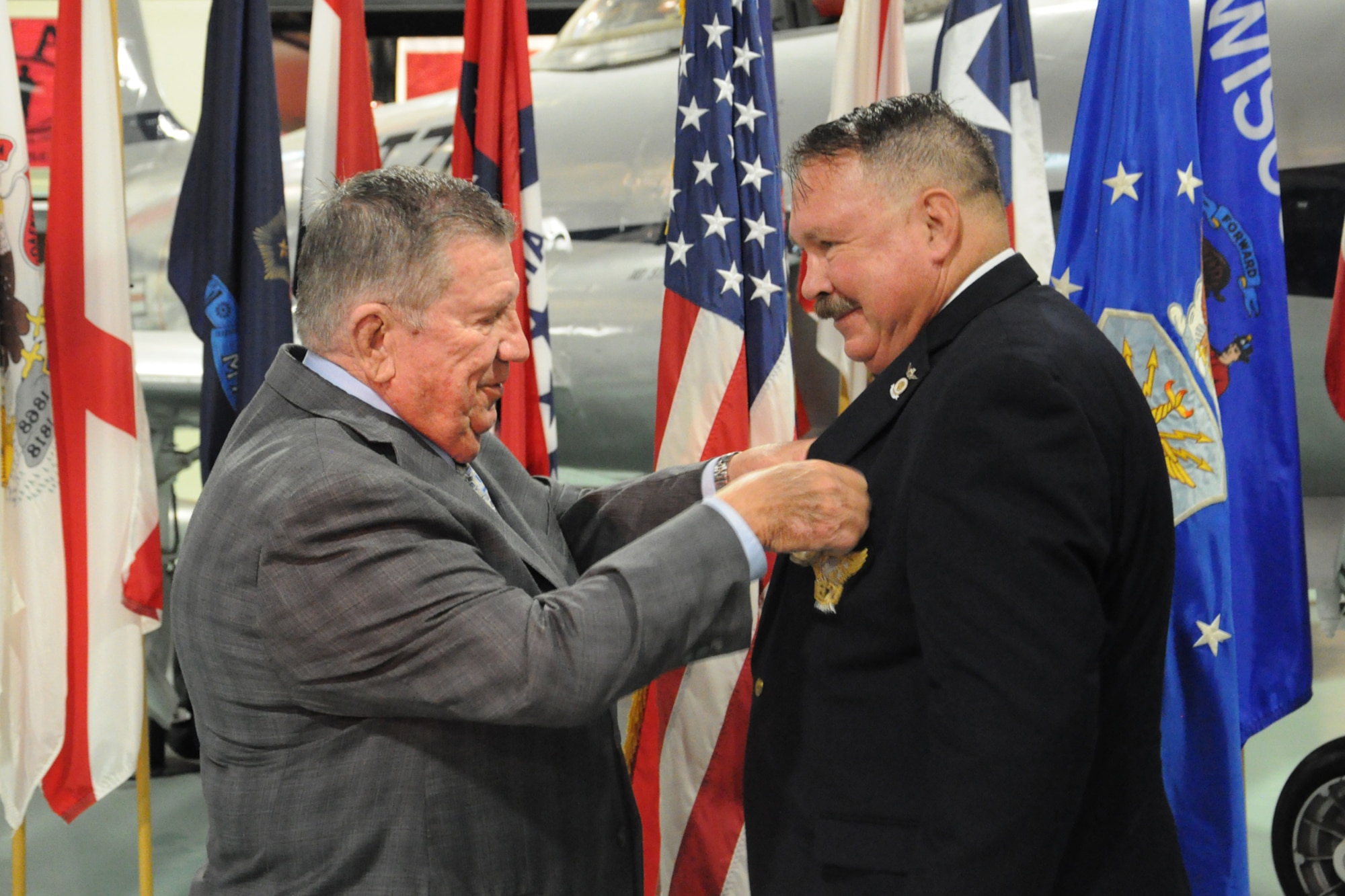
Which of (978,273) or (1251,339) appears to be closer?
(978,273)

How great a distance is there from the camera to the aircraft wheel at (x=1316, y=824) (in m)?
2.61

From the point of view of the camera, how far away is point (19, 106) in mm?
2457

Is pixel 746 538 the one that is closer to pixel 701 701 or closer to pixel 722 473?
pixel 722 473

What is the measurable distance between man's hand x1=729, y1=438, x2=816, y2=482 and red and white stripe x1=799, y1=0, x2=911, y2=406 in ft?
2.22

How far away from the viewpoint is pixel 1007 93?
2.34 meters

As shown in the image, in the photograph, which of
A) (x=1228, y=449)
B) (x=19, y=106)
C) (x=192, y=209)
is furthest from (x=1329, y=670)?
(x=19, y=106)

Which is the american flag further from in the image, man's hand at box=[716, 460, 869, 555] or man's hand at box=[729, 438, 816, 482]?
man's hand at box=[716, 460, 869, 555]

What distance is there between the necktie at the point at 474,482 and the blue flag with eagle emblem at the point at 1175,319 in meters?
1.17

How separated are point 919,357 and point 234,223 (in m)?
1.73

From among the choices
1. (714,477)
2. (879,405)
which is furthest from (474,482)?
(879,405)

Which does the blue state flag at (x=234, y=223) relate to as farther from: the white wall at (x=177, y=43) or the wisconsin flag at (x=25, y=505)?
the white wall at (x=177, y=43)

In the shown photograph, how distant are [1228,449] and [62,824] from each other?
12.3 ft

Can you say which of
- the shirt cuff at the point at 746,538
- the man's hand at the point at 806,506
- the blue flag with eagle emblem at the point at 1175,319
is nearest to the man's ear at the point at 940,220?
the man's hand at the point at 806,506

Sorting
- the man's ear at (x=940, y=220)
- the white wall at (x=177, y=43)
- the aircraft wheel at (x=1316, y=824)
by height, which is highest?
the white wall at (x=177, y=43)
